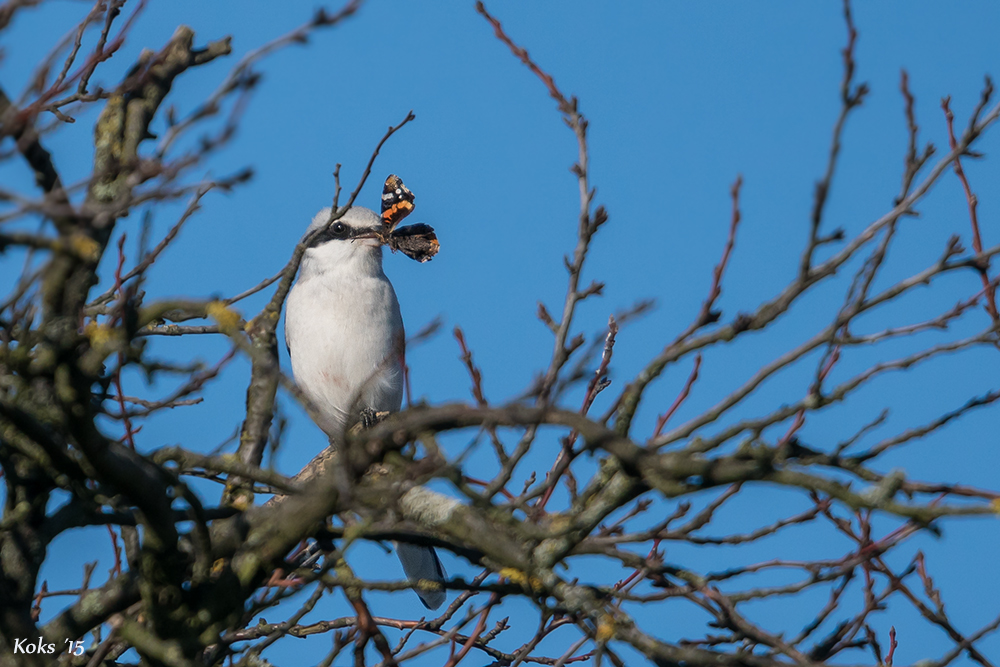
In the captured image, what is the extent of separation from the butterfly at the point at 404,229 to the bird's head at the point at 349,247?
0.87m

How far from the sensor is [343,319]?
5887 mm

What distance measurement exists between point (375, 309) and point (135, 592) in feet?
10.7

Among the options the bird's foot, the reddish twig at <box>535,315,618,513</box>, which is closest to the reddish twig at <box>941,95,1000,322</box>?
the reddish twig at <box>535,315,618,513</box>

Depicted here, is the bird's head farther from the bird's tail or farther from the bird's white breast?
the bird's tail

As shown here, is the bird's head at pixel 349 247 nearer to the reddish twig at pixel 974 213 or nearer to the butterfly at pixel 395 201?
the butterfly at pixel 395 201

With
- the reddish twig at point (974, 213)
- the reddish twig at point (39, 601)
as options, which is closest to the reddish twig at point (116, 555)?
the reddish twig at point (39, 601)

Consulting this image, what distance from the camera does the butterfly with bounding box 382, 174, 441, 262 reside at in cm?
495

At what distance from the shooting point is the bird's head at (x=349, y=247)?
238 inches

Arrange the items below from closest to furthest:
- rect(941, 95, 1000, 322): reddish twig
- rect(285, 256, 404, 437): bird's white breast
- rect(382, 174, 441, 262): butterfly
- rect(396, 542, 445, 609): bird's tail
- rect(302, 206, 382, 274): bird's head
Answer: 1. rect(941, 95, 1000, 322): reddish twig
2. rect(382, 174, 441, 262): butterfly
3. rect(396, 542, 445, 609): bird's tail
4. rect(285, 256, 404, 437): bird's white breast
5. rect(302, 206, 382, 274): bird's head

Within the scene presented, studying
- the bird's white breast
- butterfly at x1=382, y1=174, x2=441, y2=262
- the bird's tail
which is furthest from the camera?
the bird's white breast

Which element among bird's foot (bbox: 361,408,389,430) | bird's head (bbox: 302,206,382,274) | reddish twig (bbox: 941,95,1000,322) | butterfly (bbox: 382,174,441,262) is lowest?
reddish twig (bbox: 941,95,1000,322)

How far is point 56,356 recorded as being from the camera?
2258mm

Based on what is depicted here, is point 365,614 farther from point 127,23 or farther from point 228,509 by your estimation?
point 127,23

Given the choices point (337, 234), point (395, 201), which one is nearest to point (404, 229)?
point (395, 201)
